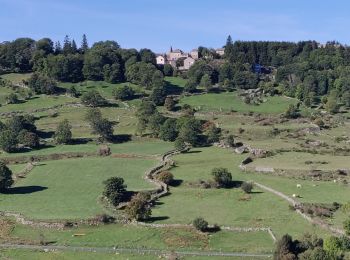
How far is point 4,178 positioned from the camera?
82.4 meters

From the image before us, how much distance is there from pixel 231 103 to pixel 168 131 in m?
36.6

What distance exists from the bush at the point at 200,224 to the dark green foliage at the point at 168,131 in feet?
167

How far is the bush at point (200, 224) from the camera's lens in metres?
64.7

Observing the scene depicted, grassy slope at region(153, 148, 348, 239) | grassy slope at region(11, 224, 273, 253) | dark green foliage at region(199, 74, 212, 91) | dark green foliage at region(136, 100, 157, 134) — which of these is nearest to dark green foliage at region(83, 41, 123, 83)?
dark green foliage at region(199, 74, 212, 91)

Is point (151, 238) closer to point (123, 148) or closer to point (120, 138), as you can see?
point (123, 148)

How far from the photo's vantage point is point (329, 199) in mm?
74812

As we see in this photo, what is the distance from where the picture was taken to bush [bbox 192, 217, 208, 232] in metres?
64.7

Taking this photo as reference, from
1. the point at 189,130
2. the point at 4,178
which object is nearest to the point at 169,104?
the point at 189,130

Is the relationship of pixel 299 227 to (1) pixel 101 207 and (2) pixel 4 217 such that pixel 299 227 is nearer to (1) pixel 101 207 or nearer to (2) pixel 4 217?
(1) pixel 101 207

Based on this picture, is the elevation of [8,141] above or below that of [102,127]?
below

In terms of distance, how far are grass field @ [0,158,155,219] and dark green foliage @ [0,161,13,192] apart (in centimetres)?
135

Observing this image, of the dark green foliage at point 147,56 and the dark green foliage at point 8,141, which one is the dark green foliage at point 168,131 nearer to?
the dark green foliage at point 8,141

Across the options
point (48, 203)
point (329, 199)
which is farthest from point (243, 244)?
point (48, 203)

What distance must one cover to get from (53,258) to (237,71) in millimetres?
118121
